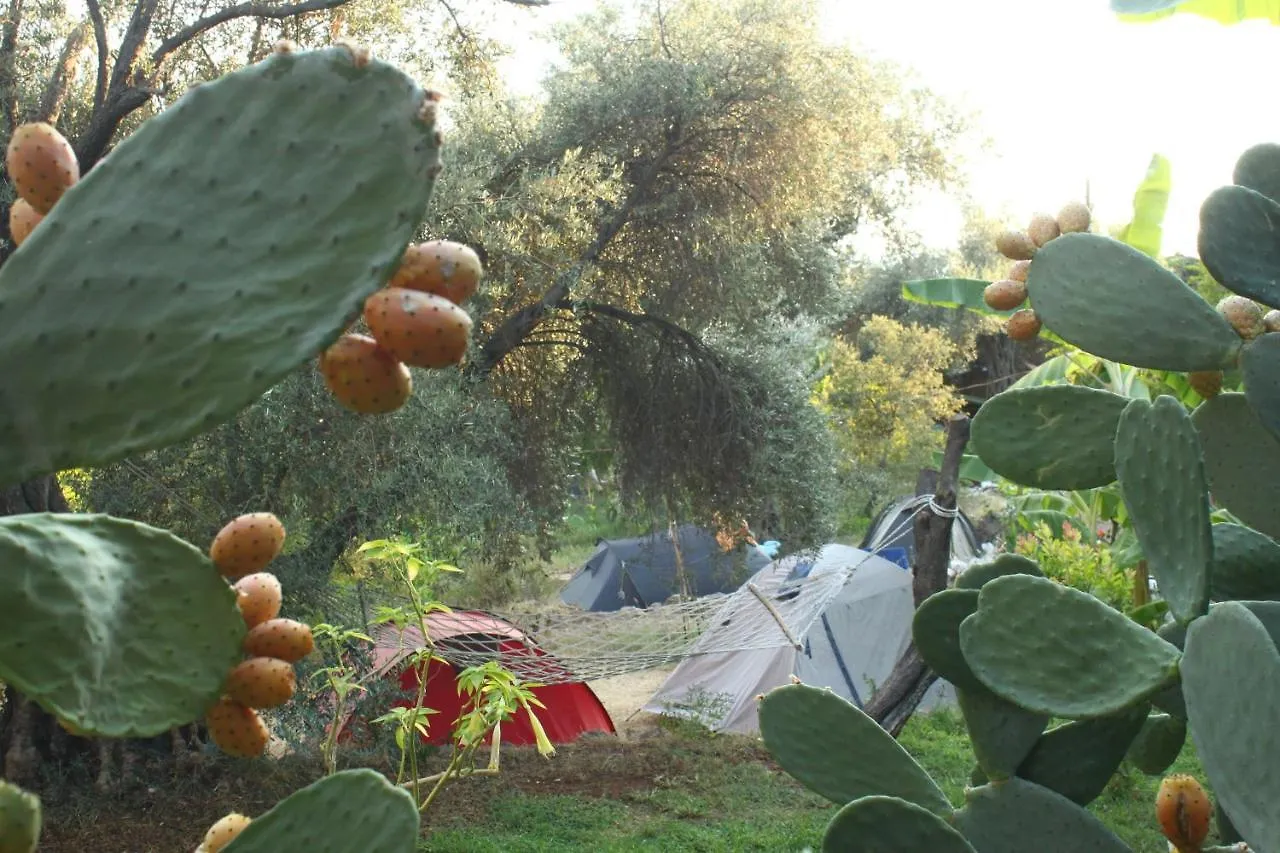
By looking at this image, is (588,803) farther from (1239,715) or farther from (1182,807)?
(1239,715)

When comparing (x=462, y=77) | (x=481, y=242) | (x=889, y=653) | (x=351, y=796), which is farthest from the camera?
(x=889, y=653)

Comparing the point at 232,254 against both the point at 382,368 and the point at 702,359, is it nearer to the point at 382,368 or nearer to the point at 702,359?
the point at 382,368

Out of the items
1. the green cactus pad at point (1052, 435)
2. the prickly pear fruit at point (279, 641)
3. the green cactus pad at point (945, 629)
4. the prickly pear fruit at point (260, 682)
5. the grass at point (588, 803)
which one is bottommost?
the grass at point (588, 803)

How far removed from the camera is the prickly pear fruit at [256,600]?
0.62m

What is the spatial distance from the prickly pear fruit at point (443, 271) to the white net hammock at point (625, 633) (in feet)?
15.5

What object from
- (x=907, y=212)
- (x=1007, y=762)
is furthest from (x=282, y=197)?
(x=907, y=212)

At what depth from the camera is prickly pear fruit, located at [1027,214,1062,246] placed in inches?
57.4

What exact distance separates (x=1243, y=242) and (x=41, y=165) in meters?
1.09

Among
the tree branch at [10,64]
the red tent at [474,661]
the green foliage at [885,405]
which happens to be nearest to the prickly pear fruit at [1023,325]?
the red tent at [474,661]

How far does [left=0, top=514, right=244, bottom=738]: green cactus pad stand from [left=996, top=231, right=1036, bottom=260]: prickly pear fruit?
1137 millimetres

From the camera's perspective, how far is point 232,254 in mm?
563

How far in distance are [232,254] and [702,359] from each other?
5946 millimetres

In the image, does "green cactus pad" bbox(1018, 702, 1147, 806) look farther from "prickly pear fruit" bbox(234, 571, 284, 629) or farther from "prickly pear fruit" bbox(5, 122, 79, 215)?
"prickly pear fruit" bbox(5, 122, 79, 215)

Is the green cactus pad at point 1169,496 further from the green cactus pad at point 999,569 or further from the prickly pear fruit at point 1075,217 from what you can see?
the prickly pear fruit at point 1075,217
